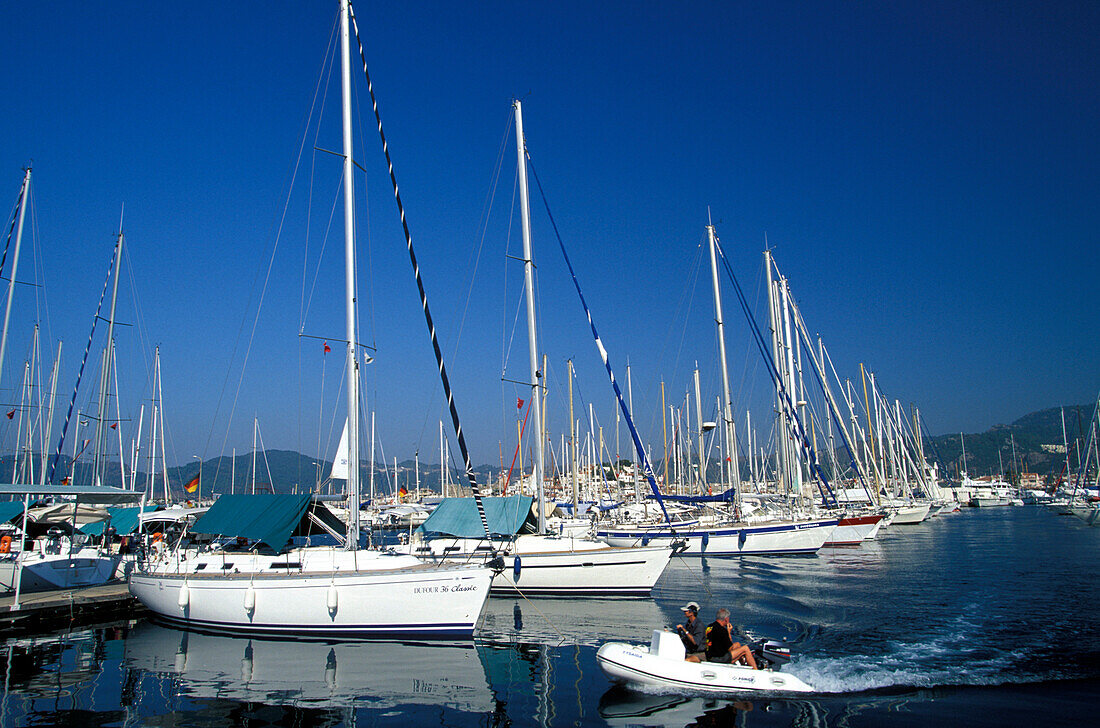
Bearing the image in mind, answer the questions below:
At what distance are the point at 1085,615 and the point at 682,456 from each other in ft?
161

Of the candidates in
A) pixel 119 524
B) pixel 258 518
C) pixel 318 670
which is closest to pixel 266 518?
pixel 258 518

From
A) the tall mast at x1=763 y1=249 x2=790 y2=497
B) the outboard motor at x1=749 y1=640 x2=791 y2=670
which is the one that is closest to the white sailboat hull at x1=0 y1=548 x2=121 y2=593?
the outboard motor at x1=749 y1=640 x2=791 y2=670

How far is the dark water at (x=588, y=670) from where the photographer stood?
12.4 metres

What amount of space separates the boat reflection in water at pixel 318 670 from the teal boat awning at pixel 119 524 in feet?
60.7

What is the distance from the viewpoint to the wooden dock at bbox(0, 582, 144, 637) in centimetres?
2009

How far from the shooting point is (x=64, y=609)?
21.3 meters

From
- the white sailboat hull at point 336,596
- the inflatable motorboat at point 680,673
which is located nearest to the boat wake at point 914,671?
the inflatable motorboat at point 680,673

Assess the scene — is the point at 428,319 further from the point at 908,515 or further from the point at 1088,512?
the point at 1088,512

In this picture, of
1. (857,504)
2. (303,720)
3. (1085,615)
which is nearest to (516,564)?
(303,720)

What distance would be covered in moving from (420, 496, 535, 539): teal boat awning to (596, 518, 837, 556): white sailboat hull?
13.4 meters

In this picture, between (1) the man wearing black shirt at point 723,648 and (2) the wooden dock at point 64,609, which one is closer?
(1) the man wearing black shirt at point 723,648

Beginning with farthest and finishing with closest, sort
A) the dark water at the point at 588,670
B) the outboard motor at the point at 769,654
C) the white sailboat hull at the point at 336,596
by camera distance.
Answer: the white sailboat hull at the point at 336,596
the outboard motor at the point at 769,654
the dark water at the point at 588,670

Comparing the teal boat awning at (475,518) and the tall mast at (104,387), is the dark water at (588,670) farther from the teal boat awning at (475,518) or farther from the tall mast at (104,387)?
the tall mast at (104,387)

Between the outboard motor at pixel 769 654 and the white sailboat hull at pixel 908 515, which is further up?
the outboard motor at pixel 769 654
